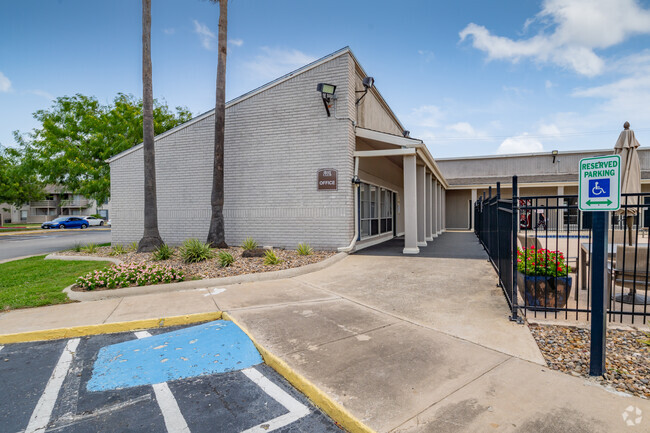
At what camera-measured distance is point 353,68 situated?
11648 mm

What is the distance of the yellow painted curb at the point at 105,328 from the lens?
474 centimetres

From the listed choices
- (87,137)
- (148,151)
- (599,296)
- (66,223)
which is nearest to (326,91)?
(148,151)

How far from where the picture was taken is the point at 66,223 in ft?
120

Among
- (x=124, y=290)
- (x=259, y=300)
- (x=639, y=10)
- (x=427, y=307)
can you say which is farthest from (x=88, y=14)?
(x=639, y=10)

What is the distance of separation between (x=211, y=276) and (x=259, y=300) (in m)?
2.24

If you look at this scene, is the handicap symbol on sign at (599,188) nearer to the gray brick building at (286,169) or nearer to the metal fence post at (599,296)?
the metal fence post at (599,296)

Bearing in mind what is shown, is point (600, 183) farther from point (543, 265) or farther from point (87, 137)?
point (87, 137)

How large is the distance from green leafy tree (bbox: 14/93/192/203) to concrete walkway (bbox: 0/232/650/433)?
21.2 metres

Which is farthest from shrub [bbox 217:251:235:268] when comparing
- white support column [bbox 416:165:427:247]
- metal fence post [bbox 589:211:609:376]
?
white support column [bbox 416:165:427:247]

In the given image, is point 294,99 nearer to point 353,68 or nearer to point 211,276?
point 353,68

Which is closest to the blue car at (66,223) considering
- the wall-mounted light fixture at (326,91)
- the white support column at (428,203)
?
the wall-mounted light fixture at (326,91)

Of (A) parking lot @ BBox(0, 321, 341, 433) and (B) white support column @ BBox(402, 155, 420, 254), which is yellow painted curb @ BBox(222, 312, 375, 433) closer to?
(A) parking lot @ BBox(0, 321, 341, 433)

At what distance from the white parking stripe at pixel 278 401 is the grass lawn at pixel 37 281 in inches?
199

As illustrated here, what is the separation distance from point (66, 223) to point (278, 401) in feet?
143
